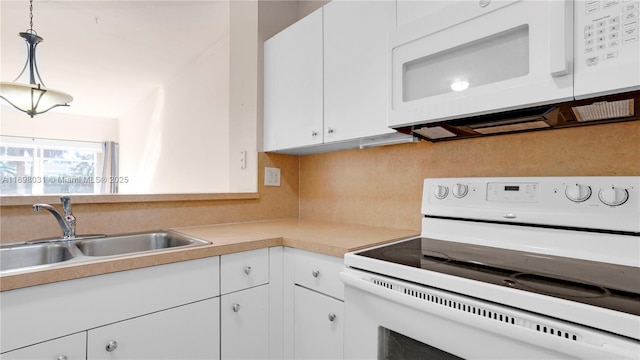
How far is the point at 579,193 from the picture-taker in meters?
0.98

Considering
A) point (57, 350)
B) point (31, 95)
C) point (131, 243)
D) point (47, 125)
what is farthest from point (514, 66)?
point (47, 125)

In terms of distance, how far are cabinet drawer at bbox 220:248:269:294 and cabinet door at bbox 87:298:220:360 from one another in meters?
0.08

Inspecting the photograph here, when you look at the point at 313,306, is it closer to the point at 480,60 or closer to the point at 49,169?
the point at 480,60

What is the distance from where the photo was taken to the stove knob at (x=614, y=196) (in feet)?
2.98

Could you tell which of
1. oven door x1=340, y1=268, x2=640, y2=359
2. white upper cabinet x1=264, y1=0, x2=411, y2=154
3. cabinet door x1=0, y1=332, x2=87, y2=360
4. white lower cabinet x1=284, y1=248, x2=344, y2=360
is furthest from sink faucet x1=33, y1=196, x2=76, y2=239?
oven door x1=340, y1=268, x2=640, y2=359

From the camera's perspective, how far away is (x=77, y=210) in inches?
53.7

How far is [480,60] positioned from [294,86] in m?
1.00

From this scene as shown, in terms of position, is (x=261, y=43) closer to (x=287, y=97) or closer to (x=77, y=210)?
(x=287, y=97)

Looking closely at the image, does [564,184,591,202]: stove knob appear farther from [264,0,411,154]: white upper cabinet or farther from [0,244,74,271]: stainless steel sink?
[0,244,74,271]: stainless steel sink

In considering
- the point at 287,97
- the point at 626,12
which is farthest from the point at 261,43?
the point at 626,12

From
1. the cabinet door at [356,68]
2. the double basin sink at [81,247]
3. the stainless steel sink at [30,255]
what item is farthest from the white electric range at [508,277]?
the stainless steel sink at [30,255]

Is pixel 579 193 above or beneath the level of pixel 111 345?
above

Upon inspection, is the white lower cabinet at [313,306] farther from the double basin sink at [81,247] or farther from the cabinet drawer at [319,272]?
the double basin sink at [81,247]

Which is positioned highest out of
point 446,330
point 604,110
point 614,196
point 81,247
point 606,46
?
point 606,46
